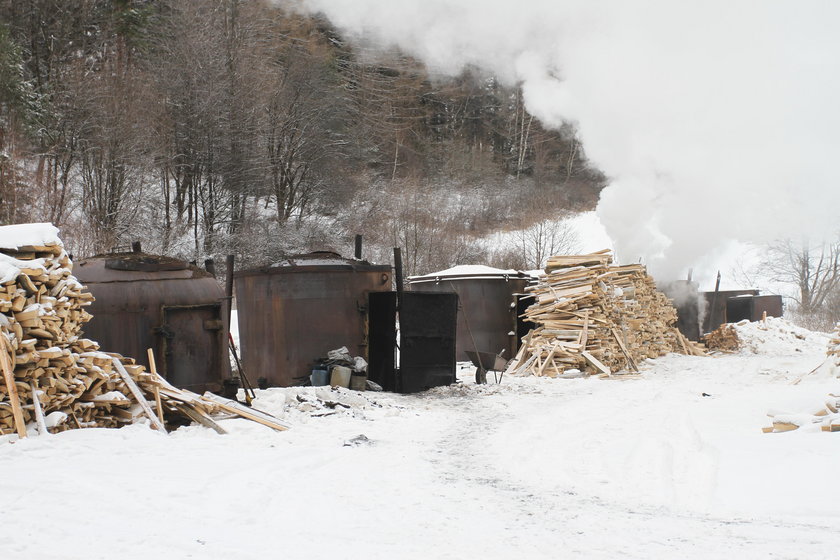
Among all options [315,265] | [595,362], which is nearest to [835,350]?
[595,362]

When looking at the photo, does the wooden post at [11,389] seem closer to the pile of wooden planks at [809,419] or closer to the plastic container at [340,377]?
the plastic container at [340,377]

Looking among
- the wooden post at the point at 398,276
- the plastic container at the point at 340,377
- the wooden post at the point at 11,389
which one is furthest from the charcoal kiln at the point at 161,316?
the wooden post at the point at 398,276

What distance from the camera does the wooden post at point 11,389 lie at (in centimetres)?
667

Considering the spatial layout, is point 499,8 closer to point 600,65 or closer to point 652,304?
point 600,65

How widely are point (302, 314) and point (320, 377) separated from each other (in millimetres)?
1256

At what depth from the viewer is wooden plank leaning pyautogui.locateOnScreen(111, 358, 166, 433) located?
7812 millimetres

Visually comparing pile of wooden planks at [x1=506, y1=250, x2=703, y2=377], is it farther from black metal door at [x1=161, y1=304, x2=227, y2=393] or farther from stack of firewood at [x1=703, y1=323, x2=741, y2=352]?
black metal door at [x1=161, y1=304, x2=227, y2=393]

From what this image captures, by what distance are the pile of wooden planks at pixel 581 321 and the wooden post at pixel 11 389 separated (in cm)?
1179

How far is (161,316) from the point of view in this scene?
9.69 meters

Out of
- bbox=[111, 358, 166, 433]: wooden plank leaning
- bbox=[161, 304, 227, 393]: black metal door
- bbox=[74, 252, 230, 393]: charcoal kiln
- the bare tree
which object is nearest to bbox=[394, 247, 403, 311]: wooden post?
bbox=[74, 252, 230, 393]: charcoal kiln

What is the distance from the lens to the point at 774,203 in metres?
24.3

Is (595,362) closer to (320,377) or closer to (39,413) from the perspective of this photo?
(320,377)

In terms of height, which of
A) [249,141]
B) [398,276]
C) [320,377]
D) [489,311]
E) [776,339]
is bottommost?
[776,339]

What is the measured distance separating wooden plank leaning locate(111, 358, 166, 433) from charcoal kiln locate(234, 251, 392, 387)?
509 cm
